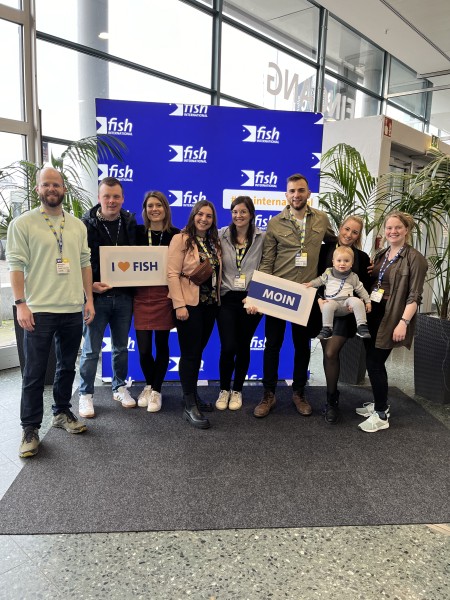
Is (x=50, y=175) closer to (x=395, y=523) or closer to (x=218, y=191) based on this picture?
(x=218, y=191)

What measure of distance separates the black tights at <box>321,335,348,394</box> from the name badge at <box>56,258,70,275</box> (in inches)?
72.8

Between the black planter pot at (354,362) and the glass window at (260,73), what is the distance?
13.5ft

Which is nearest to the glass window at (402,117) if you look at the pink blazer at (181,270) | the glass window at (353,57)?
the glass window at (353,57)

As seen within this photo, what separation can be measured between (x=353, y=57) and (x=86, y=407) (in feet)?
25.1

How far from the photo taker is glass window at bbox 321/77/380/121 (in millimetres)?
7295

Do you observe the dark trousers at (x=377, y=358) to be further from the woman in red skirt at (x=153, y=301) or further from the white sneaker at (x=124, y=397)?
the white sneaker at (x=124, y=397)

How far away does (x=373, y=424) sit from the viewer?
120 inches

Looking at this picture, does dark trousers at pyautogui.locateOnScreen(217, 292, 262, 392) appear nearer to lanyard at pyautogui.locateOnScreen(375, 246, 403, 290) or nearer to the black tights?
the black tights

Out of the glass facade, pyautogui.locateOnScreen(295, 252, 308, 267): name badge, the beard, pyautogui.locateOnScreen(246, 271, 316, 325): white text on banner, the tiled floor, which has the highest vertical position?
the glass facade

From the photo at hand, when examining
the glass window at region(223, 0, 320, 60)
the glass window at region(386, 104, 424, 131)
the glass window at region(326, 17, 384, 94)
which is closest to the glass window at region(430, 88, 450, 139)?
the glass window at region(386, 104, 424, 131)

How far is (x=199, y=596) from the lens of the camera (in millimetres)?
1640

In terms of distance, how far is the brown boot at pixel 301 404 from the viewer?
3.26 meters

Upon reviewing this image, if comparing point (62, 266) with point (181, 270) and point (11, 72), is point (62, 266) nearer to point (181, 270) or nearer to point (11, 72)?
point (181, 270)

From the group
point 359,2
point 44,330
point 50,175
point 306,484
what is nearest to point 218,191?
point 50,175
